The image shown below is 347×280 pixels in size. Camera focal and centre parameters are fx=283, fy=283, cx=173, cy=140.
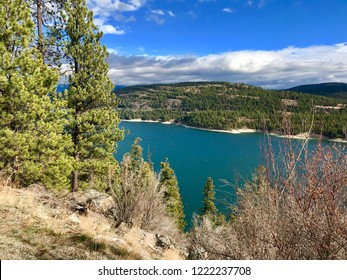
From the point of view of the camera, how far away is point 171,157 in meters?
74.4

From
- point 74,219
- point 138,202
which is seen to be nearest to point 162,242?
point 138,202

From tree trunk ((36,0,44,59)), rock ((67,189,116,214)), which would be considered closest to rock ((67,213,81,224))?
rock ((67,189,116,214))

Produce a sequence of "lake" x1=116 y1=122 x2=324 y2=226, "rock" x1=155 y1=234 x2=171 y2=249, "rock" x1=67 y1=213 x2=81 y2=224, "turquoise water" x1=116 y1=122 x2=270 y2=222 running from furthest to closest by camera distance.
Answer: "turquoise water" x1=116 y1=122 x2=270 y2=222, "lake" x1=116 y1=122 x2=324 y2=226, "rock" x1=155 y1=234 x2=171 y2=249, "rock" x1=67 y1=213 x2=81 y2=224

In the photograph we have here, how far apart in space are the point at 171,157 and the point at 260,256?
231 feet

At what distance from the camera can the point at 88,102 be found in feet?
50.6

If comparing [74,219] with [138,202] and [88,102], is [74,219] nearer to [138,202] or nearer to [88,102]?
[138,202]

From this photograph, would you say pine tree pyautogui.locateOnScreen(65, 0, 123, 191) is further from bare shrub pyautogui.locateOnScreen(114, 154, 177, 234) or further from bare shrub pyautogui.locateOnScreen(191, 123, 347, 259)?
bare shrub pyautogui.locateOnScreen(191, 123, 347, 259)

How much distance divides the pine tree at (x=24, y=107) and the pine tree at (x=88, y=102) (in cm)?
278

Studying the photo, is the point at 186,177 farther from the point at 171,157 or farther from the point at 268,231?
the point at 268,231

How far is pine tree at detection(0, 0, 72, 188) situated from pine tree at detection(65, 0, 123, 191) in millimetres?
2784

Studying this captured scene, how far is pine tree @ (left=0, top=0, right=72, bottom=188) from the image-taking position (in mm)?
9758

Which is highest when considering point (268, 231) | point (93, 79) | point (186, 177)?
point (93, 79)

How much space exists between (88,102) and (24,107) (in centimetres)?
507

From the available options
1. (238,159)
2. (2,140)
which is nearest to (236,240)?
(2,140)
